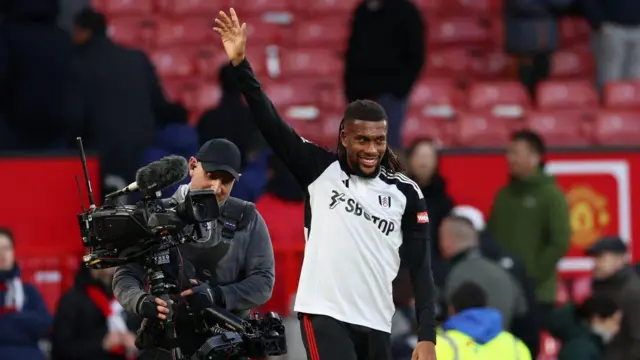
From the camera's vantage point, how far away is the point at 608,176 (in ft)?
43.4

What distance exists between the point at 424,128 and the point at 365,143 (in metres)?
7.55

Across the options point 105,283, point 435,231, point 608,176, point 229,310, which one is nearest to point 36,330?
point 105,283

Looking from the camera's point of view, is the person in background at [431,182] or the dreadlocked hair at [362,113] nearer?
the dreadlocked hair at [362,113]

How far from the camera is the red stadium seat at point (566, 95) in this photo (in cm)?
1531

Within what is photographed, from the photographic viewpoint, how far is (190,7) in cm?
1652

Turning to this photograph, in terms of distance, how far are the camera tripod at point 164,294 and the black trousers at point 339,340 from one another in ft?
1.93

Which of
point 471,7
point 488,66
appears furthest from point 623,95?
point 471,7

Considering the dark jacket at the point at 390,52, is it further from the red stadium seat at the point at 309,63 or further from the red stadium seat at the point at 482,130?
the red stadium seat at the point at 309,63

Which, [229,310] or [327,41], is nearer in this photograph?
[229,310]

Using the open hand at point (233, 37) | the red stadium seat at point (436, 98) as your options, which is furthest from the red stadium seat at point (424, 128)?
the open hand at point (233, 37)

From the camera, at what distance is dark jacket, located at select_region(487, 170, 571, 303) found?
40.4 ft

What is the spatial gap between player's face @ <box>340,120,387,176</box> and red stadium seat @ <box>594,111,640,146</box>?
24.1 ft

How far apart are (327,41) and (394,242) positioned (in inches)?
359

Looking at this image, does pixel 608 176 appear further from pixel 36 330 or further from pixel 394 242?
pixel 394 242
